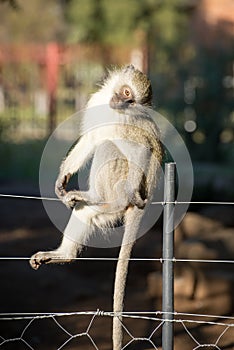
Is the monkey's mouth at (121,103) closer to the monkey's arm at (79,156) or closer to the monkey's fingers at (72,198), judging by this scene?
the monkey's arm at (79,156)

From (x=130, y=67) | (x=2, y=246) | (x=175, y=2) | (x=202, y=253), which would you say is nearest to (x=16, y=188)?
(x=2, y=246)

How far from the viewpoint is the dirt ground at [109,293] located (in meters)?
4.73

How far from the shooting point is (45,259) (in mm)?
3719

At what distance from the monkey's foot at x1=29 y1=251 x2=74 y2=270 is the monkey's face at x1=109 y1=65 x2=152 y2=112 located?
752 mm

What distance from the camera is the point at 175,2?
18219mm

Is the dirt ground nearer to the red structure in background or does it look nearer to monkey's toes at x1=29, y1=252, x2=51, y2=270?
monkey's toes at x1=29, y1=252, x2=51, y2=270

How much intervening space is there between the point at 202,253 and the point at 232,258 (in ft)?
0.77

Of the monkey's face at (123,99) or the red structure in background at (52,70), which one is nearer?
the monkey's face at (123,99)

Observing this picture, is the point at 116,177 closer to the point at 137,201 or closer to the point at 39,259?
the point at 137,201

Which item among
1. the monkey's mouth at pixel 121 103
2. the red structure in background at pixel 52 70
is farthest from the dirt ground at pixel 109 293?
the red structure in background at pixel 52 70

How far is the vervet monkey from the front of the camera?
3699 millimetres

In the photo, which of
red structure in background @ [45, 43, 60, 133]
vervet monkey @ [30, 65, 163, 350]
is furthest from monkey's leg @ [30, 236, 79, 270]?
red structure in background @ [45, 43, 60, 133]

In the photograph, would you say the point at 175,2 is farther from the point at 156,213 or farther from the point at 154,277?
the point at 156,213

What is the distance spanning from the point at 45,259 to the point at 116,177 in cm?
49
